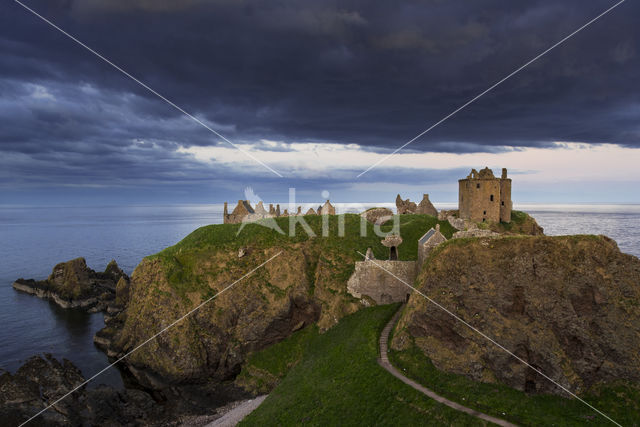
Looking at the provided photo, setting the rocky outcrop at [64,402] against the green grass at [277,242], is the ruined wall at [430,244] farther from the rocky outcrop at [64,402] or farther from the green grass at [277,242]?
the rocky outcrop at [64,402]

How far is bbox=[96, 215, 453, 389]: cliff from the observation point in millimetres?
39875

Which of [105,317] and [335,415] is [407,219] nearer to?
[335,415]

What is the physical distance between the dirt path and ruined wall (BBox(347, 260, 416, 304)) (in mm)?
15134

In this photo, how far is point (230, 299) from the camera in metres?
42.0

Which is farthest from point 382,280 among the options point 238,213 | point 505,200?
point 238,213

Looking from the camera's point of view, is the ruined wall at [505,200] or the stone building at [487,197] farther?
the ruined wall at [505,200]

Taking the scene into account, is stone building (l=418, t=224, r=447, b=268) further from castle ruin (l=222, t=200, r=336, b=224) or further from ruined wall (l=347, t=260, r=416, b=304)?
Answer: castle ruin (l=222, t=200, r=336, b=224)

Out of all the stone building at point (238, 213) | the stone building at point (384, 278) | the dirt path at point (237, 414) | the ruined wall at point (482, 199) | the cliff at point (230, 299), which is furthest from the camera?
the stone building at point (238, 213)

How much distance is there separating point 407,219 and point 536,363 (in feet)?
102

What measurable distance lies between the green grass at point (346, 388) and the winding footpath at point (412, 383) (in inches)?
17.9

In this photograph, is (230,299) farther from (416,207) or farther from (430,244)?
(416,207)

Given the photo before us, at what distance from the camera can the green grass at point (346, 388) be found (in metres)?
23.0

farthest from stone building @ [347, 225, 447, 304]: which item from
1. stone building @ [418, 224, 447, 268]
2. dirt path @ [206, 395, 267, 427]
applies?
dirt path @ [206, 395, 267, 427]

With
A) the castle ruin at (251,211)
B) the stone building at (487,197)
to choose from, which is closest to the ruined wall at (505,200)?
the stone building at (487,197)
